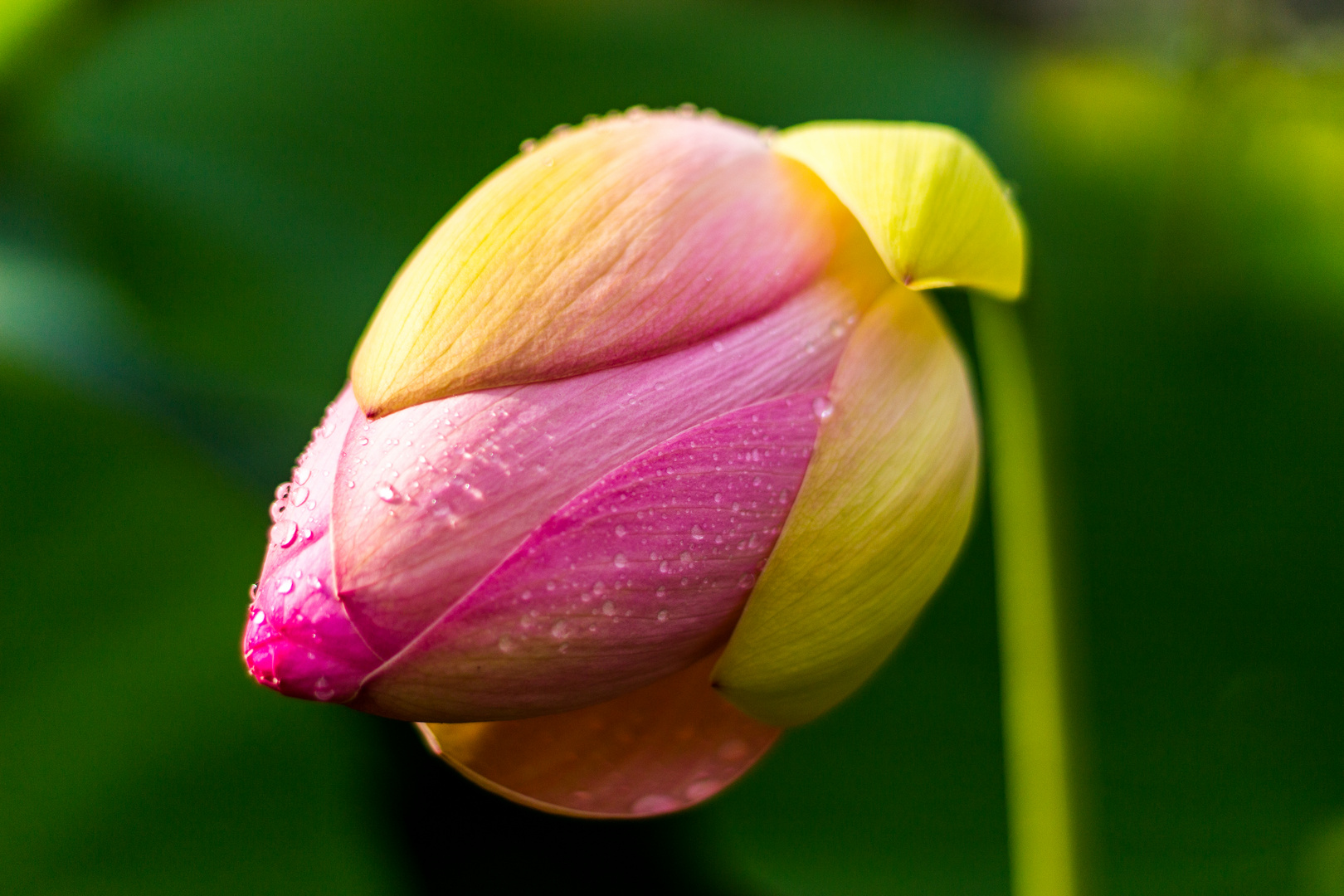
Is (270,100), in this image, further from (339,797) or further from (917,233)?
(917,233)

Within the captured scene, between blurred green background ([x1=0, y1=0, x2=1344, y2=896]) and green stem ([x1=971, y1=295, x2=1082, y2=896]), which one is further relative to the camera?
blurred green background ([x1=0, y1=0, x2=1344, y2=896])

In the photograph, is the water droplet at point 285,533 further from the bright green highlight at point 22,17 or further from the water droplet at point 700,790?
the bright green highlight at point 22,17

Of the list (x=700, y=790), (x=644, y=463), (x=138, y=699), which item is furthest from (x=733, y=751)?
(x=138, y=699)

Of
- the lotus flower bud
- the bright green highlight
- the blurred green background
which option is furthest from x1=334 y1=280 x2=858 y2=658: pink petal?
the bright green highlight

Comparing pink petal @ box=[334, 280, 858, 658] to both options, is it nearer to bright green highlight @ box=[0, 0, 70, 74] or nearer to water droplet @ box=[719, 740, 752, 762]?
water droplet @ box=[719, 740, 752, 762]

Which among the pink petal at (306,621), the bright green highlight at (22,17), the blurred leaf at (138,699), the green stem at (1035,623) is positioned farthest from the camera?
the bright green highlight at (22,17)

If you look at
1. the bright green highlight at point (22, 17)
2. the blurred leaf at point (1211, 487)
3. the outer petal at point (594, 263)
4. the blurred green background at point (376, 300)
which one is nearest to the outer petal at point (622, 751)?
the outer petal at point (594, 263)

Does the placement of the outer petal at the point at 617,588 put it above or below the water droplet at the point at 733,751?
above

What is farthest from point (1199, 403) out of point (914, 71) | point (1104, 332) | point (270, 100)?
point (270, 100)
